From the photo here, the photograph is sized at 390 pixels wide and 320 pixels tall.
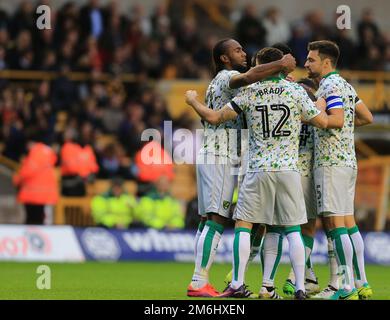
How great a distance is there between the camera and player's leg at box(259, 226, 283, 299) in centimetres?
1201

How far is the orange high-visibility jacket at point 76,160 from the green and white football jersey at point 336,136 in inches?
451

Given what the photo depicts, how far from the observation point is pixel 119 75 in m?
27.1

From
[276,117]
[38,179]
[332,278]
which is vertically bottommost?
[332,278]

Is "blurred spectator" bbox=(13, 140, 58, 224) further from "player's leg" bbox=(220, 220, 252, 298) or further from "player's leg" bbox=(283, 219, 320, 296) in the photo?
"player's leg" bbox=(220, 220, 252, 298)

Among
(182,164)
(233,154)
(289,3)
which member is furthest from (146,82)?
(233,154)

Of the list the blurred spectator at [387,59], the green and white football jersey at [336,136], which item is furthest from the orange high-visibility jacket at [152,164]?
the green and white football jersey at [336,136]

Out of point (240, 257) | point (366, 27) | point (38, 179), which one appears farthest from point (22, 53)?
point (240, 257)

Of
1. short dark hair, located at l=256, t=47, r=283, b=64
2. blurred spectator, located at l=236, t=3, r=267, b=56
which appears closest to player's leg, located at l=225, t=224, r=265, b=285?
short dark hair, located at l=256, t=47, r=283, b=64

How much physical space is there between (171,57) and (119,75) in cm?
157

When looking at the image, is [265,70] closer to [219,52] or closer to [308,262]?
[219,52]

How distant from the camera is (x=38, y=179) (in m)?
22.4

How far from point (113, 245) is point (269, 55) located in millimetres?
10271

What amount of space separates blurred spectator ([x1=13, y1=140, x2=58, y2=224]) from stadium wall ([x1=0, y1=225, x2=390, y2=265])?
1.39 m
